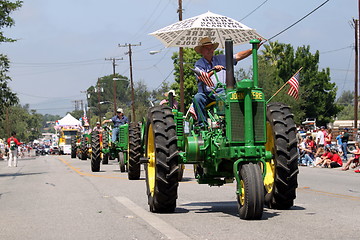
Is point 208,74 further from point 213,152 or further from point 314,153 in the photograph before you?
point 314,153

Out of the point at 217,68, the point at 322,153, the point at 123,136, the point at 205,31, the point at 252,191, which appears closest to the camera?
the point at 252,191

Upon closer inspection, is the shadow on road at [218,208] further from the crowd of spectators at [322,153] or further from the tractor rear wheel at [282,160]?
the crowd of spectators at [322,153]

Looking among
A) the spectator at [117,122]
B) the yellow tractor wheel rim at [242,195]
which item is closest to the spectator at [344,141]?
the spectator at [117,122]

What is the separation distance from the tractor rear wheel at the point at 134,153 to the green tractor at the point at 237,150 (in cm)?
725

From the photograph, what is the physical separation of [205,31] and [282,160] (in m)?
3.86

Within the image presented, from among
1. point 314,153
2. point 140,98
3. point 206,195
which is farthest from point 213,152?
point 140,98

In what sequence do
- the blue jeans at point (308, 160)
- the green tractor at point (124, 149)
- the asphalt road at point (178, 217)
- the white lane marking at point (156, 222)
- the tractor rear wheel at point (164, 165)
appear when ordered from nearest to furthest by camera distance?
the white lane marking at point (156, 222) < the asphalt road at point (178, 217) < the tractor rear wheel at point (164, 165) < the green tractor at point (124, 149) < the blue jeans at point (308, 160)

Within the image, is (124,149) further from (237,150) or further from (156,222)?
(237,150)

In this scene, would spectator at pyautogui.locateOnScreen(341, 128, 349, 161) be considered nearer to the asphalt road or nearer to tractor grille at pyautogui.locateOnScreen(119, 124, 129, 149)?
tractor grille at pyautogui.locateOnScreen(119, 124, 129, 149)

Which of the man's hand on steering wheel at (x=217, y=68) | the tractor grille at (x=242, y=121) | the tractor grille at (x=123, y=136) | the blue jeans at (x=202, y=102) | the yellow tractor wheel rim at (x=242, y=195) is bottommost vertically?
the yellow tractor wheel rim at (x=242, y=195)

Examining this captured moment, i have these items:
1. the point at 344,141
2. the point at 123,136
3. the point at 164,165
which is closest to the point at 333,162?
the point at 344,141

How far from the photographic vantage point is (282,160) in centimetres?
948

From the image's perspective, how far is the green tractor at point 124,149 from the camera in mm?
18359

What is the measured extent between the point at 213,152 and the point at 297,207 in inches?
67.2
